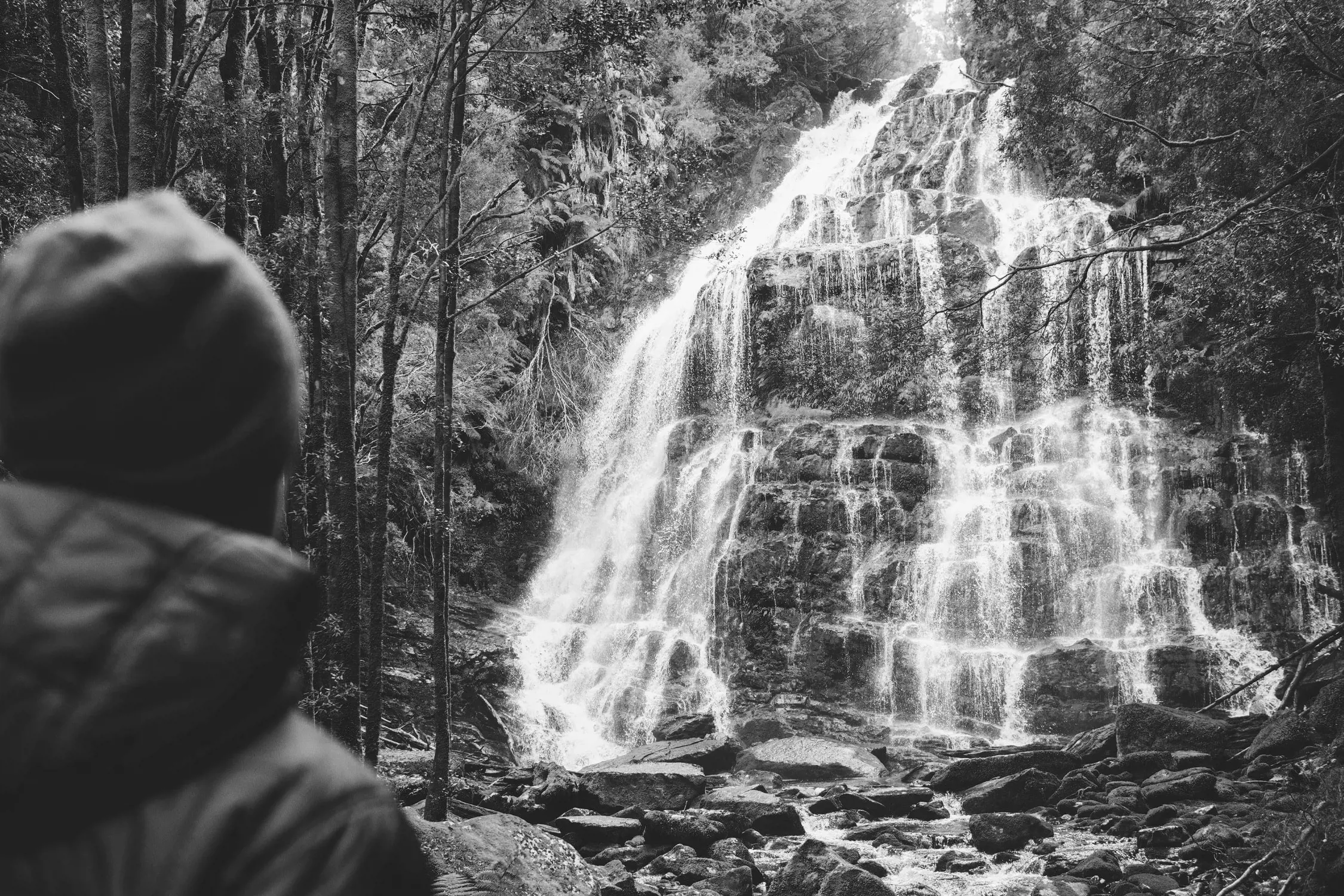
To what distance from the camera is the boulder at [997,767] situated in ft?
39.9

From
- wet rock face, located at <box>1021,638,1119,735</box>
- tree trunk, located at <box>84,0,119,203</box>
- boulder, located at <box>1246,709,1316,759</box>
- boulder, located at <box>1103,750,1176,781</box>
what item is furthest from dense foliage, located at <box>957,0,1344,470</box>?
tree trunk, located at <box>84,0,119,203</box>

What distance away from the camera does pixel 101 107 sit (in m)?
5.70

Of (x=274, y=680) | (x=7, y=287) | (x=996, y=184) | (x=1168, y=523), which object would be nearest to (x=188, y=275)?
(x=7, y=287)

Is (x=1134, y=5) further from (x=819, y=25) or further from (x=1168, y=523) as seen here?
(x=819, y=25)

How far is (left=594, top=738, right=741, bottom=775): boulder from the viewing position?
13.4 meters

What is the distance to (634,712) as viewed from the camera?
16.9m

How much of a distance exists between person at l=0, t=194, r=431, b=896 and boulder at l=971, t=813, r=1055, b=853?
32.6ft

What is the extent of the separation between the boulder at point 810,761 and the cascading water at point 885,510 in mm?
2123

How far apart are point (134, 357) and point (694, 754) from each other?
13.4 m

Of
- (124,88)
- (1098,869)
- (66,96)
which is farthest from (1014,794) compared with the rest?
(66,96)

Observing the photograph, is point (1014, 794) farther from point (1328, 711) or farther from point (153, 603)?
point (153, 603)

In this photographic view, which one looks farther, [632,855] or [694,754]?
[694,754]

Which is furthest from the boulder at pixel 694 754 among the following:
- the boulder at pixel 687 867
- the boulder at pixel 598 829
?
the boulder at pixel 687 867

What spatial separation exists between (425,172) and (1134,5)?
7645 millimetres
